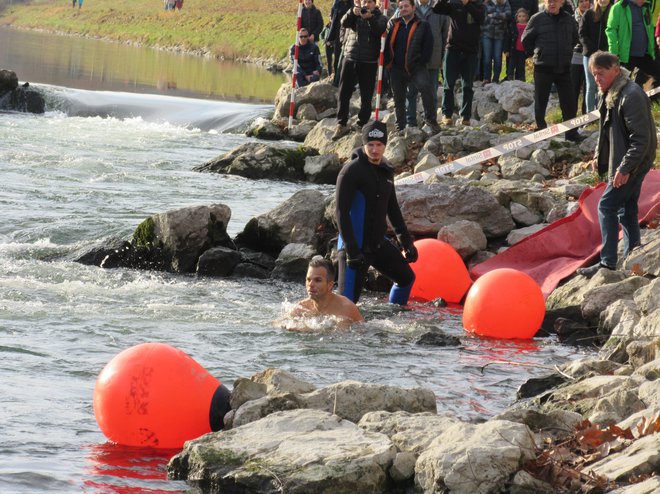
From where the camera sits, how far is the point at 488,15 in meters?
22.3

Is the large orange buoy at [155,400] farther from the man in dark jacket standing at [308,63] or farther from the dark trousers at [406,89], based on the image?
the man in dark jacket standing at [308,63]

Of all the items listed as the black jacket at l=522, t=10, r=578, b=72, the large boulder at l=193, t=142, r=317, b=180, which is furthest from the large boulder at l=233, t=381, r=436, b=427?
the large boulder at l=193, t=142, r=317, b=180

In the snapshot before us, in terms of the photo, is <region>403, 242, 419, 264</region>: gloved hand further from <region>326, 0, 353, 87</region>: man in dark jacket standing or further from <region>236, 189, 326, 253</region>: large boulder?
<region>326, 0, 353, 87</region>: man in dark jacket standing

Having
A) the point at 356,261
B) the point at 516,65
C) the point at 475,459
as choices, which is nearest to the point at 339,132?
the point at 516,65

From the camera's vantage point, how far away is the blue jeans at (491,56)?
2275cm

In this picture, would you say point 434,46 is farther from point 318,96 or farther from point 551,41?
point 318,96

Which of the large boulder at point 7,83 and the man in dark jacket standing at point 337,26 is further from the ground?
the man in dark jacket standing at point 337,26

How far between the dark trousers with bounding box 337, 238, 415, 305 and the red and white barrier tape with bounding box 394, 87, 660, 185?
5.39 m

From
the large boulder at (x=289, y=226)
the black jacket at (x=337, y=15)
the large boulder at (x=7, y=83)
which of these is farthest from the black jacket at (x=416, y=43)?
the large boulder at (x=7, y=83)

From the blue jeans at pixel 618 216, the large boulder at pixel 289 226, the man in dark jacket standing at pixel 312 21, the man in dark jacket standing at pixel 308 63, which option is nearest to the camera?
the blue jeans at pixel 618 216

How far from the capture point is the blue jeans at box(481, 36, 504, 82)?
74.6ft

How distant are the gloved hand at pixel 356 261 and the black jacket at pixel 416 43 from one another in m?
8.49

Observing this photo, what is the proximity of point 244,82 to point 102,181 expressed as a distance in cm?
2581

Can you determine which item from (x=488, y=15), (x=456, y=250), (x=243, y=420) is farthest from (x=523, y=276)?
(x=488, y=15)
